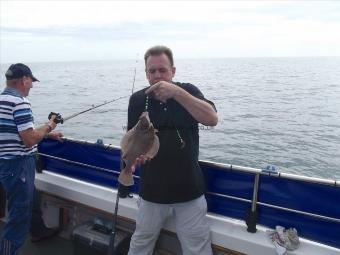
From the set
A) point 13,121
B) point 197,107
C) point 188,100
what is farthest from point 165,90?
point 13,121

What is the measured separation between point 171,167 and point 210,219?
94 centimetres

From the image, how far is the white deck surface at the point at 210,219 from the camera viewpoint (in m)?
3.39

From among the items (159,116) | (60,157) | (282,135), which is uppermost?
(159,116)

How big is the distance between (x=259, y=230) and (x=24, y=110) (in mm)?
2706

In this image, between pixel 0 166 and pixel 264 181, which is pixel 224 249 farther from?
pixel 0 166

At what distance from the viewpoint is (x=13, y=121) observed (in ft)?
12.8

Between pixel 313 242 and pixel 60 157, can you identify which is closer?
pixel 313 242

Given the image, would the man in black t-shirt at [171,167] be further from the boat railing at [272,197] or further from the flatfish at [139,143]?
the boat railing at [272,197]

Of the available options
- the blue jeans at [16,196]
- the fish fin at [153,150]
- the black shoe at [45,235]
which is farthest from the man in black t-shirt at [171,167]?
the black shoe at [45,235]

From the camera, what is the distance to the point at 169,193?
10.7ft

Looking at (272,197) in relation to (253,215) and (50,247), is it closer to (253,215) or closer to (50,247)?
(253,215)

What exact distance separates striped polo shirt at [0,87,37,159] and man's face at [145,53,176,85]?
1.45 meters

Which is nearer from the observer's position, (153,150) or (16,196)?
(153,150)

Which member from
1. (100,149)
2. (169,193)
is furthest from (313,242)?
(100,149)
